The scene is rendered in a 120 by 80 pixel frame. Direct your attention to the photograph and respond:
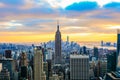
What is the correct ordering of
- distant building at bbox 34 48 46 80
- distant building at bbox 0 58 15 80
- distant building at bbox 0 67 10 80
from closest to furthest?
distant building at bbox 0 67 10 80
distant building at bbox 34 48 46 80
distant building at bbox 0 58 15 80

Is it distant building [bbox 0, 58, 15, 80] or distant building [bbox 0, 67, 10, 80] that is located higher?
distant building [bbox 0, 58, 15, 80]

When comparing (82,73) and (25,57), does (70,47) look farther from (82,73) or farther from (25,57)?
(82,73)

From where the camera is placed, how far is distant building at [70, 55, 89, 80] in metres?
38.5

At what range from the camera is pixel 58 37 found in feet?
217

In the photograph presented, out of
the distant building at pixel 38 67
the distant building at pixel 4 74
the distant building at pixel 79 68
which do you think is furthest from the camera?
the distant building at pixel 38 67

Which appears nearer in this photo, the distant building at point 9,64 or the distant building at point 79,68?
the distant building at point 79,68

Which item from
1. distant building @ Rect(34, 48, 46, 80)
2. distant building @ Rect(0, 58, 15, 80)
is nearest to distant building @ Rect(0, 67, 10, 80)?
distant building @ Rect(0, 58, 15, 80)

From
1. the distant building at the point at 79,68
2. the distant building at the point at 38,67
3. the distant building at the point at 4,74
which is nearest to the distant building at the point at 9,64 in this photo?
the distant building at the point at 4,74

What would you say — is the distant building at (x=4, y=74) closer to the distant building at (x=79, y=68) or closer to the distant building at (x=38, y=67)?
the distant building at (x=38, y=67)

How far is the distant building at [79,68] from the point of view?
38463mm

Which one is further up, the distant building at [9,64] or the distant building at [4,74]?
the distant building at [9,64]

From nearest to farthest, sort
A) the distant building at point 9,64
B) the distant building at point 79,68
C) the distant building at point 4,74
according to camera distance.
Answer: the distant building at point 79,68
the distant building at point 4,74
the distant building at point 9,64

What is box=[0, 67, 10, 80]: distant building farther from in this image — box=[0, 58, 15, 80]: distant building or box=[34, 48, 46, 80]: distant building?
box=[34, 48, 46, 80]: distant building

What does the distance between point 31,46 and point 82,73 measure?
1909cm
